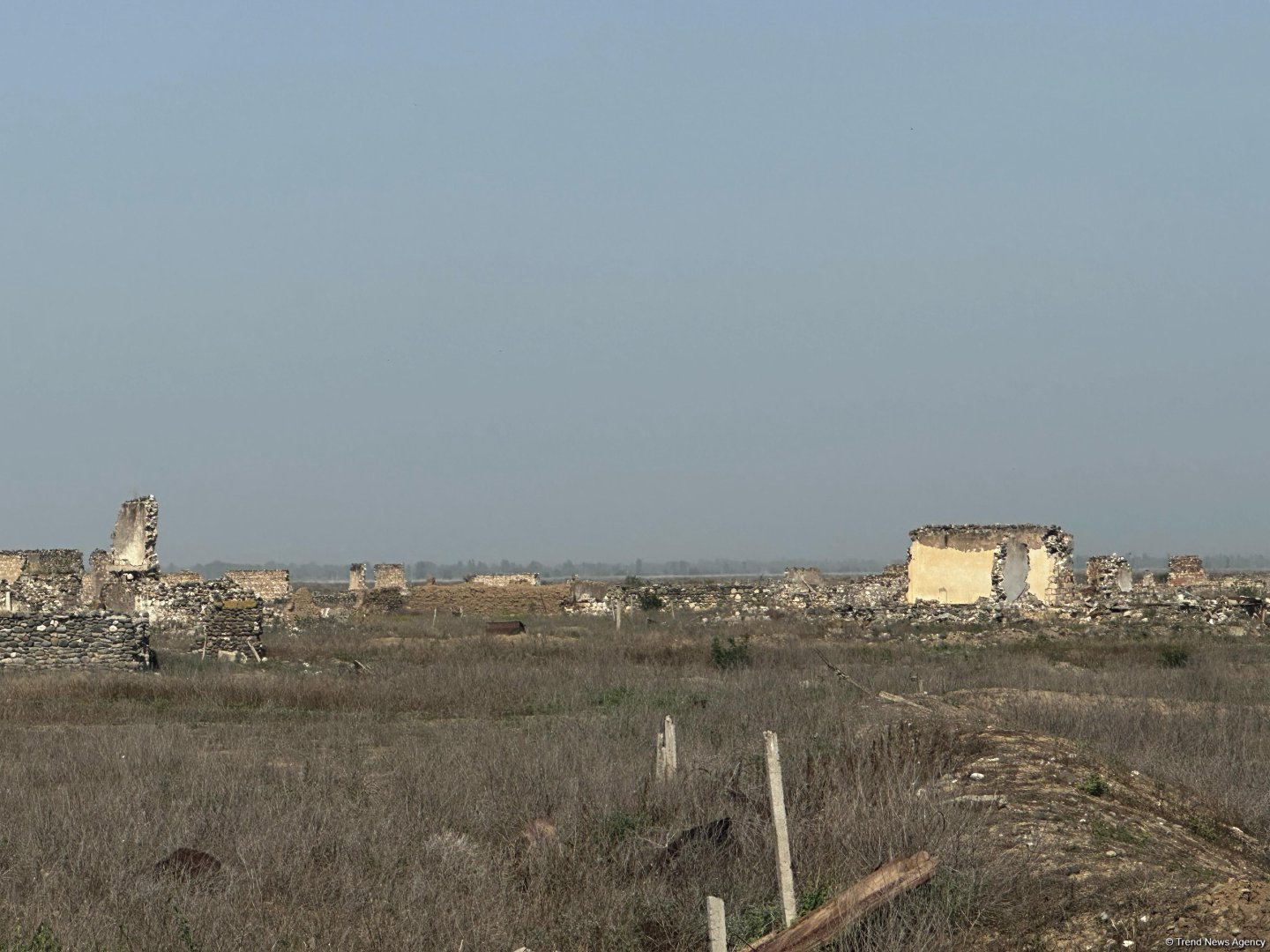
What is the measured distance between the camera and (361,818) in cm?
971

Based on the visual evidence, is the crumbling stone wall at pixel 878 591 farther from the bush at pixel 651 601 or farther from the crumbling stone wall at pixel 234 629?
the crumbling stone wall at pixel 234 629

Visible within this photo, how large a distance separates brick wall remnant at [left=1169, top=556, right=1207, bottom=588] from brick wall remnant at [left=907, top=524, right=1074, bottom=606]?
19925mm

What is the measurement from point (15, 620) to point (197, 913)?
17194 mm

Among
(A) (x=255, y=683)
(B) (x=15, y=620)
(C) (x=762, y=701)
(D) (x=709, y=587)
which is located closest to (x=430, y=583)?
(D) (x=709, y=587)

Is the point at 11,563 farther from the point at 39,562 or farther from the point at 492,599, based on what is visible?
the point at 492,599

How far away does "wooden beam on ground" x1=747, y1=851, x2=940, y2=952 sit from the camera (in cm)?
668

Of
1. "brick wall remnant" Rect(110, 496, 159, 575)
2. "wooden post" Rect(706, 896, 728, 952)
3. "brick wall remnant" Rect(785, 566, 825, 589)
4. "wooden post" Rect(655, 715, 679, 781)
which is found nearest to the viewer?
"wooden post" Rect(706, 896, 728, 952)

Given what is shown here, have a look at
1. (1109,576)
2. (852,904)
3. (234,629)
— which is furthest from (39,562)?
(852,904)

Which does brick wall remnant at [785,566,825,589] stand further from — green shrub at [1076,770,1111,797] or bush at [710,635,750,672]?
green shrub at [1076,770,1111,797]

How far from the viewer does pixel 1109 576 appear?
3797cm

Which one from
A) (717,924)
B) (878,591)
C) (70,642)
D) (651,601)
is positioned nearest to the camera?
(717,924)

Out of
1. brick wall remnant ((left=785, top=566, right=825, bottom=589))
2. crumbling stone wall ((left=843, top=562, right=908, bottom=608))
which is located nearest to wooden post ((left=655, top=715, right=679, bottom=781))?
crumbling stone wall ((left=843, top=562, right=908, bottom=608))

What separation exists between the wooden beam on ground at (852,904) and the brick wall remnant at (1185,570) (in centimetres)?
4859

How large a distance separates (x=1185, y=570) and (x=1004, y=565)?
908 inches
